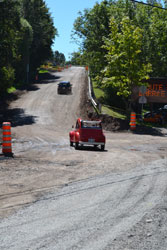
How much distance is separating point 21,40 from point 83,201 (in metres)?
51.4

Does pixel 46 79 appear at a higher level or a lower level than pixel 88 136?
higher

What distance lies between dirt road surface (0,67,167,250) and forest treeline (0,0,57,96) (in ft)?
67.7

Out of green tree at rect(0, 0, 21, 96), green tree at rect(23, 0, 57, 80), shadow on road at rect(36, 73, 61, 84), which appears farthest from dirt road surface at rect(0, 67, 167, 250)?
green tree at rect(23, 0, 57, 80)

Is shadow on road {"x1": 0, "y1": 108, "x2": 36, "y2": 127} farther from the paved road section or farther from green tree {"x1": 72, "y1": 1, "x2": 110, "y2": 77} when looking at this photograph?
the paved road section

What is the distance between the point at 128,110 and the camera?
108 ft

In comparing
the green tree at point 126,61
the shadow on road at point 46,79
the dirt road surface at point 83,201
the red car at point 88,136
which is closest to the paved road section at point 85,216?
the dirt road surface at point 83,201

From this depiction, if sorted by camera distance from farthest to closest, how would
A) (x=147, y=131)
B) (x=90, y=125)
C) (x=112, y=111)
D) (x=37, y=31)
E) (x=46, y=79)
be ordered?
1. (x=46, y=79)
2. (x=37, y=31)
3. (x=112, y=111)
4. (x=147, y=131)
5. (x=90, y=125)

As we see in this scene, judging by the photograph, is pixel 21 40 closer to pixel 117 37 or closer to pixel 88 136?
pixel 117 37

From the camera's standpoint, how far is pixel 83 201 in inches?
298

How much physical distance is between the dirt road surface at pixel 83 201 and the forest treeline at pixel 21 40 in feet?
67.7

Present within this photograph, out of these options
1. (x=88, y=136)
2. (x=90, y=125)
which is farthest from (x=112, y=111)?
(x=88, y=136)

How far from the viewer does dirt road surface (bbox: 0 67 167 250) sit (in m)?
5.42

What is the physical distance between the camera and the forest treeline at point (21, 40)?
33.5m

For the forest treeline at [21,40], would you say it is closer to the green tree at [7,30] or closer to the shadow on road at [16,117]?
the green tree at [7,30]
